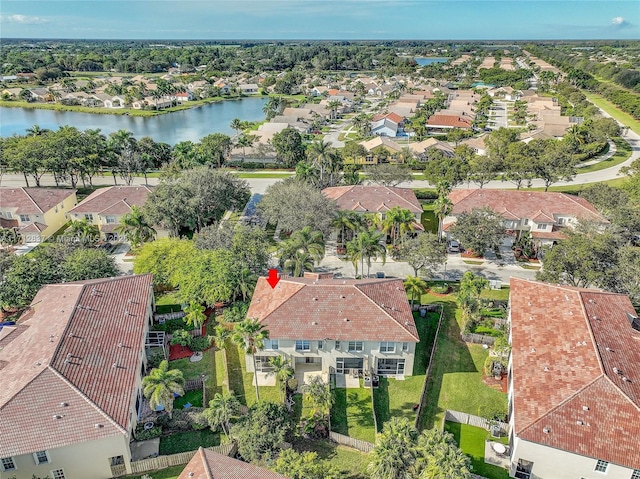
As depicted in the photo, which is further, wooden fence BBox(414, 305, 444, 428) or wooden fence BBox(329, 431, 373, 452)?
wooden fence BBox(414, 305, 444, 428)

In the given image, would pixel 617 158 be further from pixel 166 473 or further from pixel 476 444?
pixel 166 473

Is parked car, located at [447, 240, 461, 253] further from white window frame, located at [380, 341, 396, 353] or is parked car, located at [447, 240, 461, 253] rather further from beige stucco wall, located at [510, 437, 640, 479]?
beige stucco wall, located at [510, 437, 640, 479]

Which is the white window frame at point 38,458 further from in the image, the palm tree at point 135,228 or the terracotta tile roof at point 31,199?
the terracotta tile roof at point 31,199

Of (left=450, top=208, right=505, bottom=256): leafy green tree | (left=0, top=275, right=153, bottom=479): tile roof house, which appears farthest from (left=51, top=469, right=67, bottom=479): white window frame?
(left=450, top=208, right=505, bottom=256): leafy green tree

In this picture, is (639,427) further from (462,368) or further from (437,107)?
(437,107)

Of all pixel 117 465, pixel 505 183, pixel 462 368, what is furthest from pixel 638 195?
pixel 117 465

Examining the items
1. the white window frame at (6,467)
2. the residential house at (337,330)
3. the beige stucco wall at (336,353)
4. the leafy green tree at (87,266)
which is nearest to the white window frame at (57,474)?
the white window frame at (6,467)

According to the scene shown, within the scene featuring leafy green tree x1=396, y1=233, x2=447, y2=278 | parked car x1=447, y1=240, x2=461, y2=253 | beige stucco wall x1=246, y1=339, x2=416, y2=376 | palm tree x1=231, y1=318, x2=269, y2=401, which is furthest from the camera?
parked car x1=447, y1=240, x2=461, y2=253

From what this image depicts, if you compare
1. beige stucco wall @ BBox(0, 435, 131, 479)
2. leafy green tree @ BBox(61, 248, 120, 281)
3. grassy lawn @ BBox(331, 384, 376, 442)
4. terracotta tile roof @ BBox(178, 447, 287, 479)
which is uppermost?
leafy green tree @ BBox(61, 248, 120, 281)
